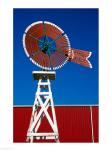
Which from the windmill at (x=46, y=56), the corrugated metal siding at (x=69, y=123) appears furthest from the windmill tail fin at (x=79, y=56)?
the corrugated metal siding at (x=69, y=123)

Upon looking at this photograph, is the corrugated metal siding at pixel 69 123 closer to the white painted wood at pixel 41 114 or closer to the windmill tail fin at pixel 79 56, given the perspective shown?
the white painted wood at pixel 41 114

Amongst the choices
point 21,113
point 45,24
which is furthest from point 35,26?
point 21,113

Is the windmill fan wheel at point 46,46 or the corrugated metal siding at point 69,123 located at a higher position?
the windmill fan wheel at point 46,46

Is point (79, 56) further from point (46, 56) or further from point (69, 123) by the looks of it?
point (69, 123)

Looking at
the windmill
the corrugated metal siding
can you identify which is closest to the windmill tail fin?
the windmill

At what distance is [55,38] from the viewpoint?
12.9 m

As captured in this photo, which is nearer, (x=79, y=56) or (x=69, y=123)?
(x=79, y=56)

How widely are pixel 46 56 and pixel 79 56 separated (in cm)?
94

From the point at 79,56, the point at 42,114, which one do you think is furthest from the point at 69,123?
the point at 79,56

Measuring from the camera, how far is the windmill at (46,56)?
496 inches

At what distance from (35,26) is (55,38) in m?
0.80

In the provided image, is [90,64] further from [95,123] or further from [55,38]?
[95,123]

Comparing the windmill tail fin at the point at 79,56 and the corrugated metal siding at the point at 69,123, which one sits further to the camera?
the corrugated metal siding at the point at 69,123

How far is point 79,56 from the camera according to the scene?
12.7 m
